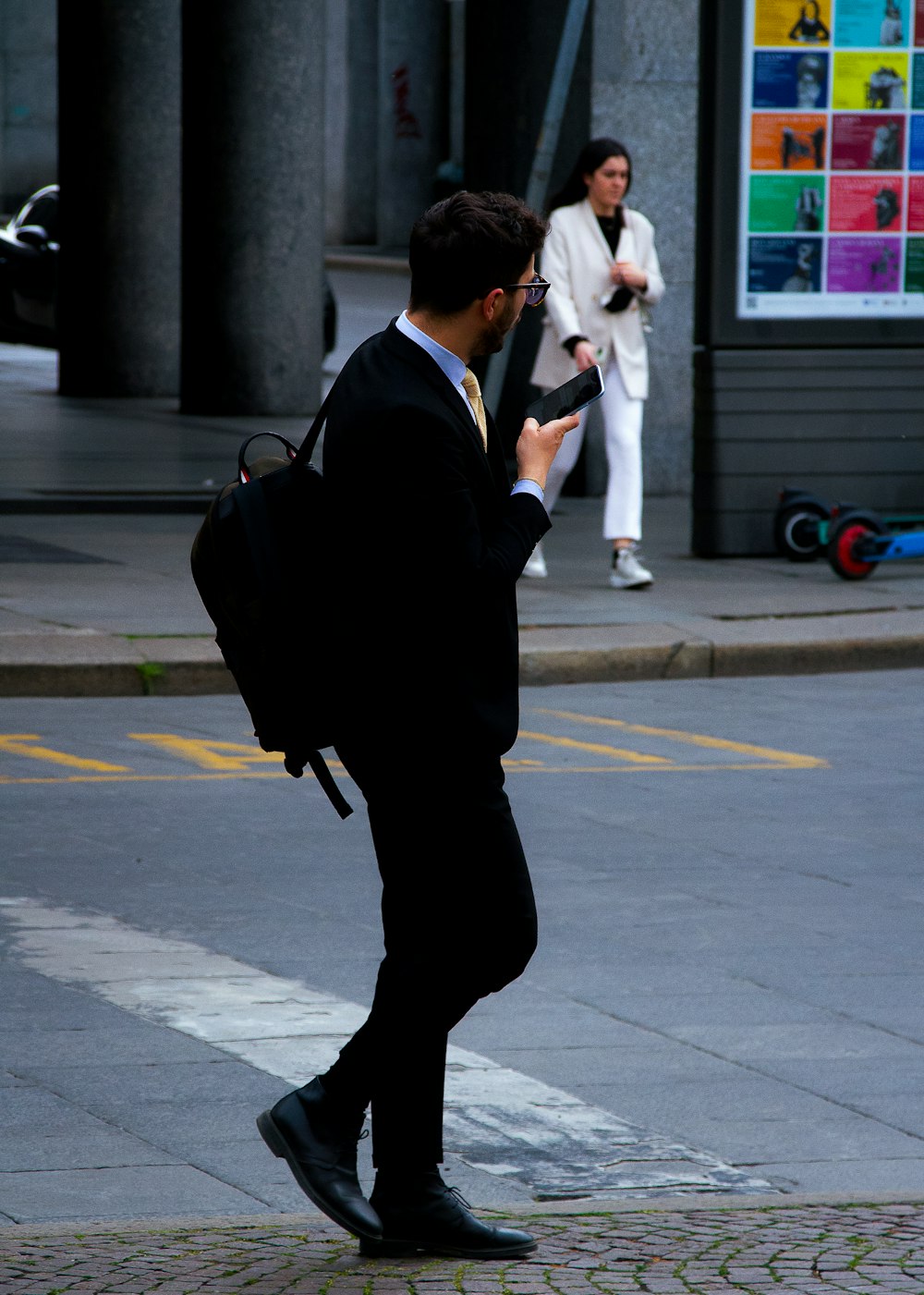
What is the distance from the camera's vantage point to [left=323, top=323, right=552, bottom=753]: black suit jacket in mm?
3602

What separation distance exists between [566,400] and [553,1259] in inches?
52.5

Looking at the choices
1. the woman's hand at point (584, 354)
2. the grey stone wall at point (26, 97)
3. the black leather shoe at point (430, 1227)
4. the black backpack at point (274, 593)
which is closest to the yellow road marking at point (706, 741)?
the woman's hand at point (584, 354)

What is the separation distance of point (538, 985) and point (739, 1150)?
115cm

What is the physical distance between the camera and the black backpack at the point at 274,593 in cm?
362

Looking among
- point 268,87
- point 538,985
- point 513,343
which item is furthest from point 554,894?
point 268,87

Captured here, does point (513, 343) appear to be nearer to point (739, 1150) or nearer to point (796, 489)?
point (796, 489)

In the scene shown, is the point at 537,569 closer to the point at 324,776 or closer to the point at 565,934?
the point at 565,934

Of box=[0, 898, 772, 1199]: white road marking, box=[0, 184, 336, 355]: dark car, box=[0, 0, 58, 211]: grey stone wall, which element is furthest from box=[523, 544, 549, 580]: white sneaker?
box=[0, 0, 58, 211]: grey stone wall

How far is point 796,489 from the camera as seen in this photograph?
12.4m

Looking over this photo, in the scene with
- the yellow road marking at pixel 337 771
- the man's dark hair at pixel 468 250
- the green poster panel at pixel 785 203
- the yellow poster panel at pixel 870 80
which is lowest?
A: the yellow road marking at pixel 337 771

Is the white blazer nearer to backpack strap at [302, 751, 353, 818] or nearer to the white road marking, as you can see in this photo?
the white road marking

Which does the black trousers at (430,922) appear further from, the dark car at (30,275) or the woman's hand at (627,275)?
the dark car at (30,275)

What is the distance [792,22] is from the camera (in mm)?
12328

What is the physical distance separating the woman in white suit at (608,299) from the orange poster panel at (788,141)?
52.6 inches
